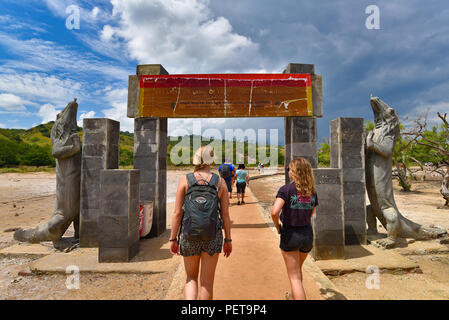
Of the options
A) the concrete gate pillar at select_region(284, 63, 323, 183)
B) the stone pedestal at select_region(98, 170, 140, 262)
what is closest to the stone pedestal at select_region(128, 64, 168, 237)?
the stone pedestal at select_region(98, 170, 140, 262)

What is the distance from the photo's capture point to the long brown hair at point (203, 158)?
2260mm

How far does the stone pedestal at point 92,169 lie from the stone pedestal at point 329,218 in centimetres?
472

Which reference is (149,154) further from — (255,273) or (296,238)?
(296,238)

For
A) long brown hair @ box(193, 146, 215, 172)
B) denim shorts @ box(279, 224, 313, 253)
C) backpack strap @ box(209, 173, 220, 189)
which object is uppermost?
long brown hair @ box(193, 146, 215, 172)

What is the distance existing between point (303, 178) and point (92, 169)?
4831mm

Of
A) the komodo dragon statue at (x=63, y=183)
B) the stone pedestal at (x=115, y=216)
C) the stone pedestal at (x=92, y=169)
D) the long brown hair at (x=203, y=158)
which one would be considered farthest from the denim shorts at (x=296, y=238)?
the komodo dragon statue at (x=63, y=183)

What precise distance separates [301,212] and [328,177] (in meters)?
2.18

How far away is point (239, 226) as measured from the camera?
20.9ft

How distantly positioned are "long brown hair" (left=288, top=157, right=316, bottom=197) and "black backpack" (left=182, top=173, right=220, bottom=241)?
909 mm

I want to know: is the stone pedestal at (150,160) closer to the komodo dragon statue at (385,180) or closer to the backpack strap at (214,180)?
the backpack strap at (214,180)

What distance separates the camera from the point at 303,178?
2.40 metres

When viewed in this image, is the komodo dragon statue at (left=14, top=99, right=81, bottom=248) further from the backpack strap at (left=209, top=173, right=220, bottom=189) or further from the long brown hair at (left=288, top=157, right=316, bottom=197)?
the long brown hair at (left=288, top=157, right=316, bottom=197)

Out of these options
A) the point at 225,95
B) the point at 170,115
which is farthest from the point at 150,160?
the point at 225,95

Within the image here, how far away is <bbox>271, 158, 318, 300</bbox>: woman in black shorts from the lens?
2.37 m
